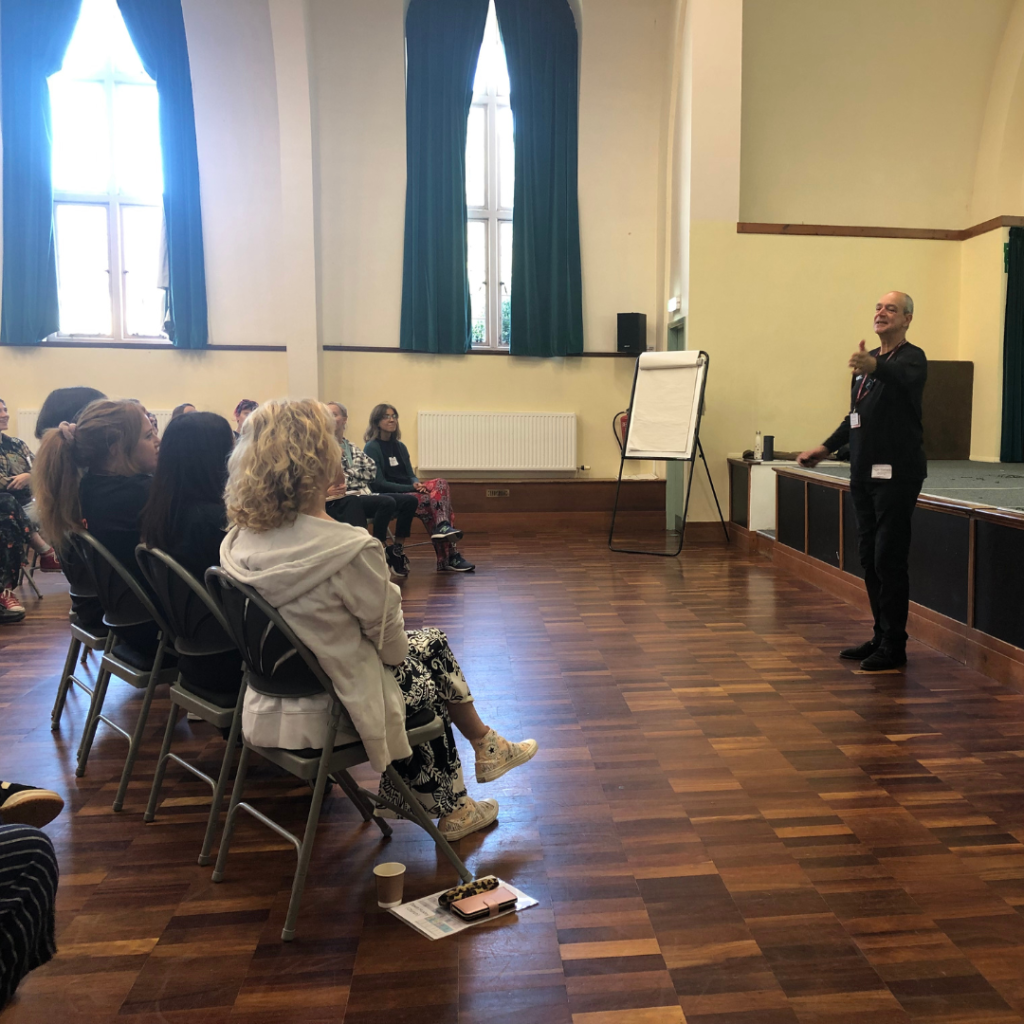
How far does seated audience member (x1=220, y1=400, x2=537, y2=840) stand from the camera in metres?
1.88

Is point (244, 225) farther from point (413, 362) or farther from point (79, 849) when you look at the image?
point (79, 849)

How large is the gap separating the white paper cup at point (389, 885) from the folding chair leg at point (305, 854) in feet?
0.54

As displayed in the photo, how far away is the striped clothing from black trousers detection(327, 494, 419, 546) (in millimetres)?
4004

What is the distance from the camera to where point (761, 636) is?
14.2 ft

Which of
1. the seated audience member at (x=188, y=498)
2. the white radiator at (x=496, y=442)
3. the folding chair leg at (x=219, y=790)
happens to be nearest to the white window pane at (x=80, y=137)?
the white radiator at (x=496, y=442)

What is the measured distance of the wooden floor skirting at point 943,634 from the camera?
3.51 metres

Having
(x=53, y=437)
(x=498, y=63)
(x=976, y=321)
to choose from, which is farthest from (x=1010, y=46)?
(x=53, y=437)

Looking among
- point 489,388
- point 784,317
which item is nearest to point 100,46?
point 489,388

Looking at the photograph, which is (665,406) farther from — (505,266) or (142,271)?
(142,271)

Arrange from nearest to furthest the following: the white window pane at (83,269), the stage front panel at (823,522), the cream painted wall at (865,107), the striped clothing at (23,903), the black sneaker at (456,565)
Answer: the striped clothing at (23,903), the stage front panel at (823,522), the black sneaker at (456,565), the cream painted wall at (865,107), the white window pane at (83,269)

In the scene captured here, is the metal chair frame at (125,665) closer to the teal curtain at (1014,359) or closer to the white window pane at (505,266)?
the white window pane at (505,266)

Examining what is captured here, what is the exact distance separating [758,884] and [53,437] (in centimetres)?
246

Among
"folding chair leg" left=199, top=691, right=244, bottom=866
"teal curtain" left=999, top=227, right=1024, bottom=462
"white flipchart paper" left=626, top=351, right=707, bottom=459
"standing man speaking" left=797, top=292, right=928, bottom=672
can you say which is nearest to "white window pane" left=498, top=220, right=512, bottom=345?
"white flipchart paper" left=626, top=351, right=707, bottom=459

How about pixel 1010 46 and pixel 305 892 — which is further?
pixel 1010 46
